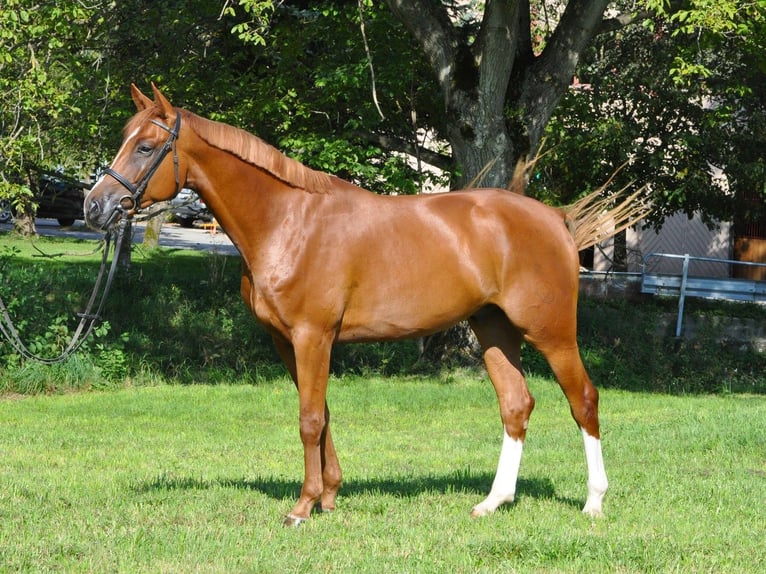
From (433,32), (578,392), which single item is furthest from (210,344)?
(578,392)

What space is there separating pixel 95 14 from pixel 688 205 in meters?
12.6

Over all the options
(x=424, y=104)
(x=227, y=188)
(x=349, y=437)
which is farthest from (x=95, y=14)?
(x=227, y=188)

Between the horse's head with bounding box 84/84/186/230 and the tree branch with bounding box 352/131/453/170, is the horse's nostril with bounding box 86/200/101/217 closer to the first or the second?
the horse's head with bounding box 84/84/186/230

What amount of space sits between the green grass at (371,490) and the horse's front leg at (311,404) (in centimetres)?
15

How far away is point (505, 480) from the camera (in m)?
7.18

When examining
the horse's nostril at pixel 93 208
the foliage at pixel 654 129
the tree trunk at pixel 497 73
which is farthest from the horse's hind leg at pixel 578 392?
the foliage at pixel 654 129

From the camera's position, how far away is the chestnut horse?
6531 millimetres

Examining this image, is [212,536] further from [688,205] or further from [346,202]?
[688,205]

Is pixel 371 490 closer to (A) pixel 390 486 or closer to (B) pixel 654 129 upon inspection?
(A) pixel 390 486

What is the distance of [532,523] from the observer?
6.67m

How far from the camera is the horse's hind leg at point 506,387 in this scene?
23.7ft

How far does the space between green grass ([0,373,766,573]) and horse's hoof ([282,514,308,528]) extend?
0.19ft

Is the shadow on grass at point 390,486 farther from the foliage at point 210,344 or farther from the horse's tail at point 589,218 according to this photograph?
the foliage at point 210,344

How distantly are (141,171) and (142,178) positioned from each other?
4 centimetres
